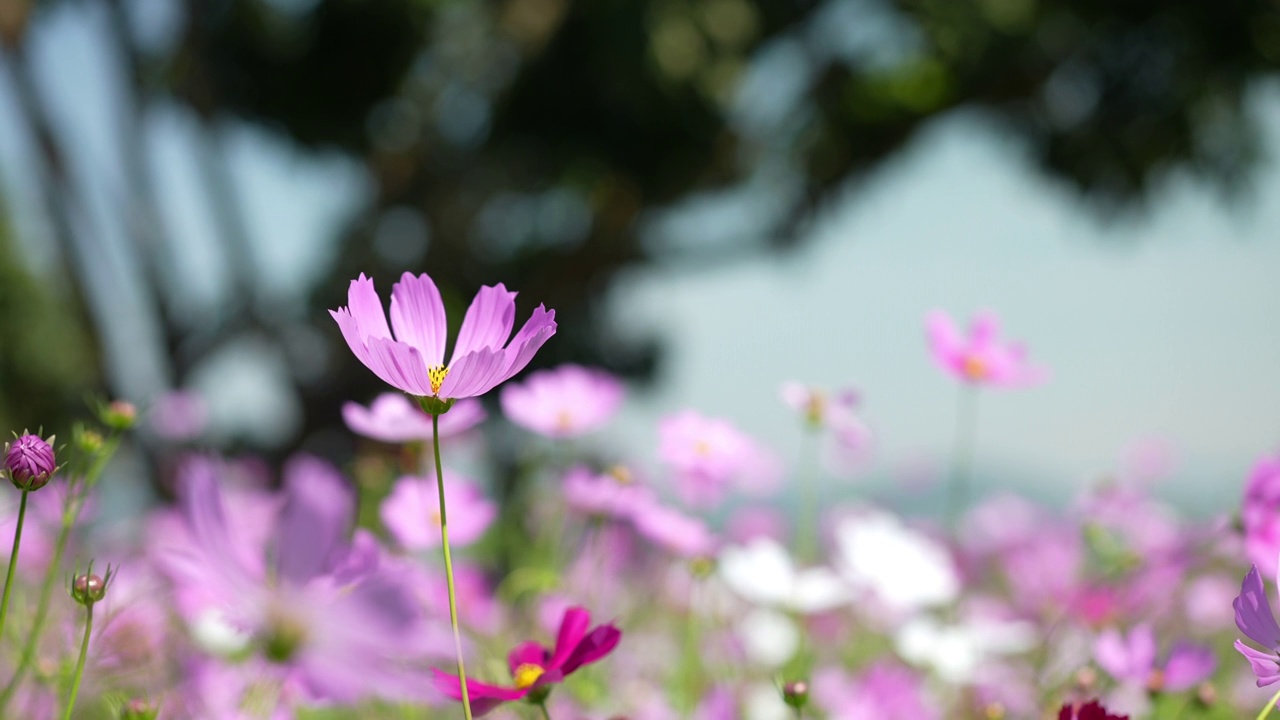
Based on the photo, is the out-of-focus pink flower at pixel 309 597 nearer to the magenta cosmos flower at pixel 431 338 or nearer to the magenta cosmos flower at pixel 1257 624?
the magenta cosmos flower at pixel 431 338

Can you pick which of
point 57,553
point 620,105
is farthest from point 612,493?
point 620,105

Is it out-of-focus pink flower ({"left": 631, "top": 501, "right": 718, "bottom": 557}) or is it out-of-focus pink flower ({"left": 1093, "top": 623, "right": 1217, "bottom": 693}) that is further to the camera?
out-of-focus pink flower ({"left": 631, "top": 501, "right": 718, "bottom": 557})

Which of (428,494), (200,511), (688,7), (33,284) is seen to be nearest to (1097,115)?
(688,7)

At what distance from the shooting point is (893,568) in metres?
0.92

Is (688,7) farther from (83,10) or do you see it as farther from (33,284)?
(33,284)

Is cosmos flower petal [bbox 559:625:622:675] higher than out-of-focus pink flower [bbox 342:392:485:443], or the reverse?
out-of-focus pink flower [bbox 342:392:485:443]

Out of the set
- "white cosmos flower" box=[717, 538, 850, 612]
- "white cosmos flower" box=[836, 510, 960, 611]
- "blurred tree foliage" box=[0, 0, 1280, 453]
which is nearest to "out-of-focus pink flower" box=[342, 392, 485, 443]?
"white cosmos flower" box=[717, 538, 850, 612]

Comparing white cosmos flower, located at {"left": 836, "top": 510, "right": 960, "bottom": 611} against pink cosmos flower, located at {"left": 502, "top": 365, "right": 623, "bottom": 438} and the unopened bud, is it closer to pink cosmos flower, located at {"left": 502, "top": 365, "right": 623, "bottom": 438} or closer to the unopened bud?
pink cosmos flower, located at {"left": 502, "top": 365, "right": 623, "bottom": 438}

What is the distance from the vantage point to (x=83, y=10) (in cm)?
443

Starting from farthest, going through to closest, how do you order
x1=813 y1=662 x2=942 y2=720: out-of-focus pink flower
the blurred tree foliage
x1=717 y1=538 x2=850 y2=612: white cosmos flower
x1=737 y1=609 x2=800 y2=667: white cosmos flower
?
1. the blurred tree foliage
2. x1=737 y1=609 x2=800 y2=667: white cosmos flower
3. x1=717 y1=538 x2=850 y2=612: white cosmos flower
4. x1=813 y1=662 x2=942 y2=720: out-of-focus pink flower

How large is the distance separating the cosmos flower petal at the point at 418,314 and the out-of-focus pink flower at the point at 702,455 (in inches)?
14.3

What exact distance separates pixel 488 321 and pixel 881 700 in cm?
50

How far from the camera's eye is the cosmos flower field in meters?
0.31

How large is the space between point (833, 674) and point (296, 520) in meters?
0.76
